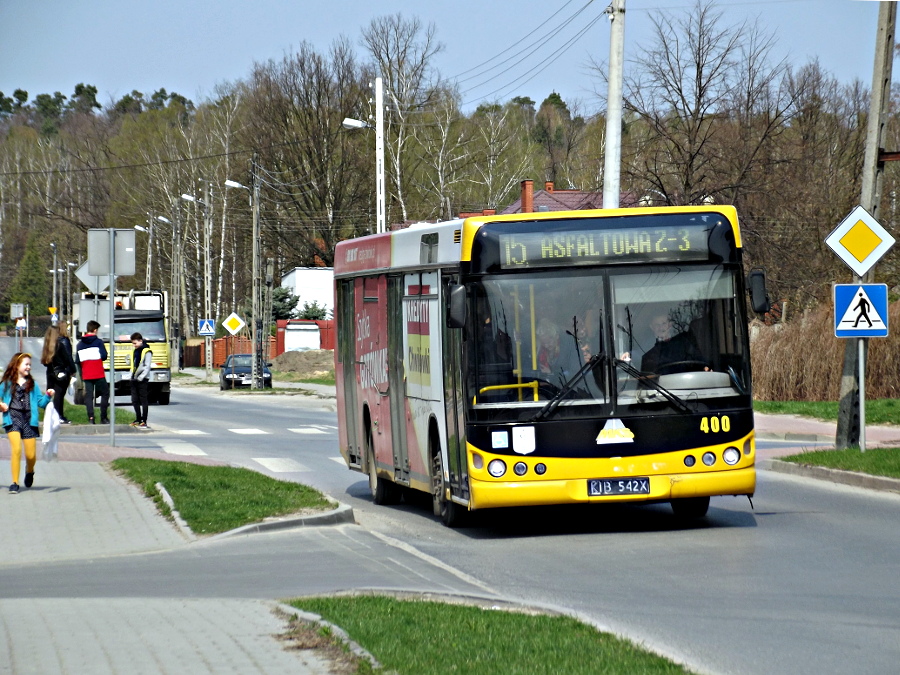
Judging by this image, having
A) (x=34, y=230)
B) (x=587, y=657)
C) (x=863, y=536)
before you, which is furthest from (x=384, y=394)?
(x=34, y=230)

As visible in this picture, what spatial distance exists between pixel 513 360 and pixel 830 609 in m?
4.09

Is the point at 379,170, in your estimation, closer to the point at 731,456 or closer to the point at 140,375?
the point at 140,375

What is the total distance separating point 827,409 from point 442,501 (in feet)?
58.5

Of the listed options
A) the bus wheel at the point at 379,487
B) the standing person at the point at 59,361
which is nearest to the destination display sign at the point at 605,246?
the bus wheel at the point at 379,487

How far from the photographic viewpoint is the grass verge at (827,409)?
1037 inches

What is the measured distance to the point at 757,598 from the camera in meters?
8.54

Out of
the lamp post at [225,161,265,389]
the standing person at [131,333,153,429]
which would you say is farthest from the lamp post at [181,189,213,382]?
the standing person at [131,333,153,429]

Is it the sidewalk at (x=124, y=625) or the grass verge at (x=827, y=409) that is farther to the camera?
the grass verge at (x=827, y=409)

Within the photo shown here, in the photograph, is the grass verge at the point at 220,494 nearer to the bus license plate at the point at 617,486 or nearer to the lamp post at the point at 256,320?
the bus license plate at the point at 617,486

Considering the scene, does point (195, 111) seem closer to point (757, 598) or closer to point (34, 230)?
point (34, 230)

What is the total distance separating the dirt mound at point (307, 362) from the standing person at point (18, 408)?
50.0 metres

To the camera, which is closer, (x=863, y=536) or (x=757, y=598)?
(x=757, y=598)

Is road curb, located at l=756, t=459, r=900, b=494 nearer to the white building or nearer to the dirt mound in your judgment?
the dirt mound

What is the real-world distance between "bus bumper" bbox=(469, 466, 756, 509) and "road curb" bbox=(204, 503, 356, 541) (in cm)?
190
